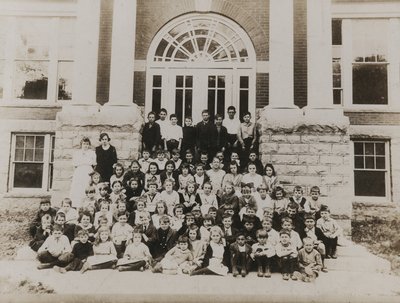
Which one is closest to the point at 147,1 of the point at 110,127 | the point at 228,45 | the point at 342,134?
the point at 228,45

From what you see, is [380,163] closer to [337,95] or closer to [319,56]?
[337,95]

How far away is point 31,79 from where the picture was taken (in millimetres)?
11977

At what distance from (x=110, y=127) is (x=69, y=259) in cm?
400

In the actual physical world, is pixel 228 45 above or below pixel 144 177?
above

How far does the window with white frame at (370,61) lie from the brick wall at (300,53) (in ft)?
5.85

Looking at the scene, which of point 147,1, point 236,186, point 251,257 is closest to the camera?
point 251,257

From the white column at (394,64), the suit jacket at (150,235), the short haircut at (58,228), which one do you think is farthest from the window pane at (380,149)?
the short haircut at (58,228)

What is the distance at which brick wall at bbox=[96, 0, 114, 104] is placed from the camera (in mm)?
10984

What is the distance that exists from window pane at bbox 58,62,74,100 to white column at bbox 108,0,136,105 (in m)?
2.22

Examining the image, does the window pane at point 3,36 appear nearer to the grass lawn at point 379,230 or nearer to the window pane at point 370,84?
the window pane at point 370,84

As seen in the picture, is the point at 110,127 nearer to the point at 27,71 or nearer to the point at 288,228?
the point at 27,71

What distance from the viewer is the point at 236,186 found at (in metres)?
8.20

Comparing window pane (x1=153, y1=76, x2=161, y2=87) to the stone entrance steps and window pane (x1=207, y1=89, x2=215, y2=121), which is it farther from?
the stone entrance steps

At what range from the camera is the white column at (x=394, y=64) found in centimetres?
1128
